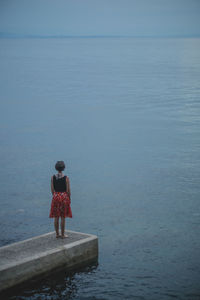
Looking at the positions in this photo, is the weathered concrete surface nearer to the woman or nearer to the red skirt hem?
the woman

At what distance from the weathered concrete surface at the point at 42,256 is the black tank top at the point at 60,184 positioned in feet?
4.20

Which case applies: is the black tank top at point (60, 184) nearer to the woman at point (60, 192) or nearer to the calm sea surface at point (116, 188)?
the woman at point (60, 192)

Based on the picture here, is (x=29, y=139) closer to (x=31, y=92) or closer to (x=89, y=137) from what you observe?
(x=89, y=137)

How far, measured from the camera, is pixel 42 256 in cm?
1075

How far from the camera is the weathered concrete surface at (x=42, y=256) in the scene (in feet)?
33.7

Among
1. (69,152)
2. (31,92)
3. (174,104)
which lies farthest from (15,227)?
(31,92)

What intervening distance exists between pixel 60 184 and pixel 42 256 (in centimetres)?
172


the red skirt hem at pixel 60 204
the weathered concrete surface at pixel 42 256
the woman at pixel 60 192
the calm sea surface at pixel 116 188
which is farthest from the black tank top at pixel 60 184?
the calm sea surface at pixel 116 188

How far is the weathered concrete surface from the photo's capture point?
→ 1026 cm

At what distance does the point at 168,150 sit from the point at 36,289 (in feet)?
61.6

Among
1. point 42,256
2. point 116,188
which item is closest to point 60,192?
point 42,256

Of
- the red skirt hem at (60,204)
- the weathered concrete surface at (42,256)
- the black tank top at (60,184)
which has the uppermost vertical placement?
the black tank top at (60,184)

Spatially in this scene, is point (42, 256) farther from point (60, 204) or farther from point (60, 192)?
point (60, 192)

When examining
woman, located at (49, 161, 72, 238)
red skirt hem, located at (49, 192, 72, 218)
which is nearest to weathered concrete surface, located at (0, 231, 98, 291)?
woman, located at (49, 161, 72, 238)
